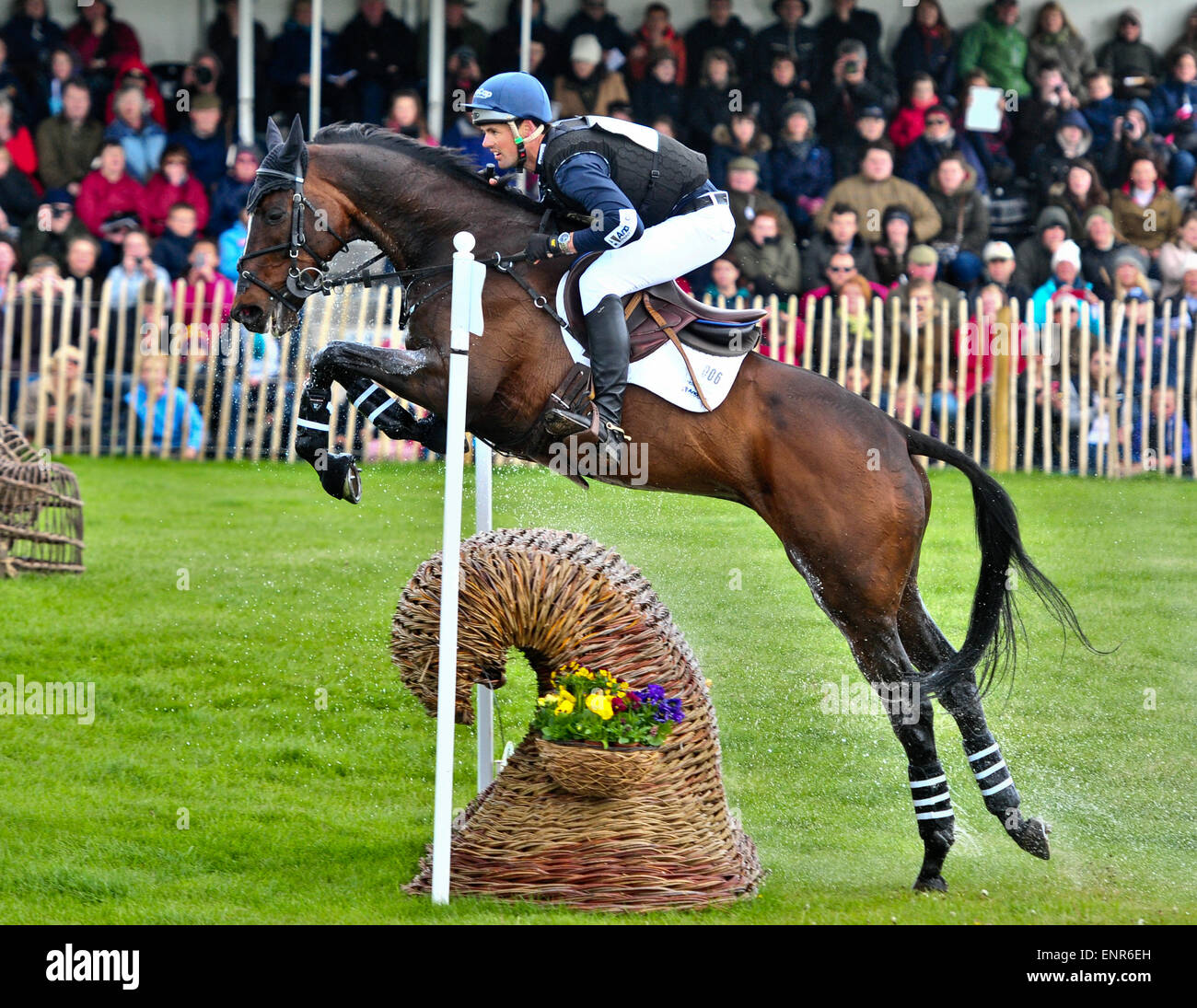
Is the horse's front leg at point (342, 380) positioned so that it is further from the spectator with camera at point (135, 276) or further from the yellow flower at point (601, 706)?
the spectator with camera at point (135, 276)

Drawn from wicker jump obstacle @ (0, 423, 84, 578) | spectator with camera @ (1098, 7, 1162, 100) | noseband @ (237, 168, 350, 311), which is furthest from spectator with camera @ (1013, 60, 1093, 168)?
noseband @ (237, 168, 350, 311)

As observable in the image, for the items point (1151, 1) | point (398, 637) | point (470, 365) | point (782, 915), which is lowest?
point (782, 915)

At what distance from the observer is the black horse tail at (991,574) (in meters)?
6.97

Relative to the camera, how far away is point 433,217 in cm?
688

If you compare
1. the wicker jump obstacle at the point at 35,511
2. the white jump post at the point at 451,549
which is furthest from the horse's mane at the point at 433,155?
the wicker jump obstacle at the point at 35,511

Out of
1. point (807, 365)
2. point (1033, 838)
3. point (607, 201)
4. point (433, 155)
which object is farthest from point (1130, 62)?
point (607, 201)

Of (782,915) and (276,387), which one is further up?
(276,387)

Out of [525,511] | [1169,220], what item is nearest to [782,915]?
[525,511]

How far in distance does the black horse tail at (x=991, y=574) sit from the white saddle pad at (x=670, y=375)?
37.7 inches

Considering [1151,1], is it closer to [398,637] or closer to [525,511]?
[525,511]

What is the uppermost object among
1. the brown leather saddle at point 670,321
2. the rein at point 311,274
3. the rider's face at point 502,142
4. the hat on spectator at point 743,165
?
the hat on spectator at point 743,165

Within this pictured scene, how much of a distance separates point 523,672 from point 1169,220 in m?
9.11

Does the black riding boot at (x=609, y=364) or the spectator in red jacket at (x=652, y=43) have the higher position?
the spectator in red jacket at (x=652, y=43)

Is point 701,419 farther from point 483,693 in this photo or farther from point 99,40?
point 99,40
